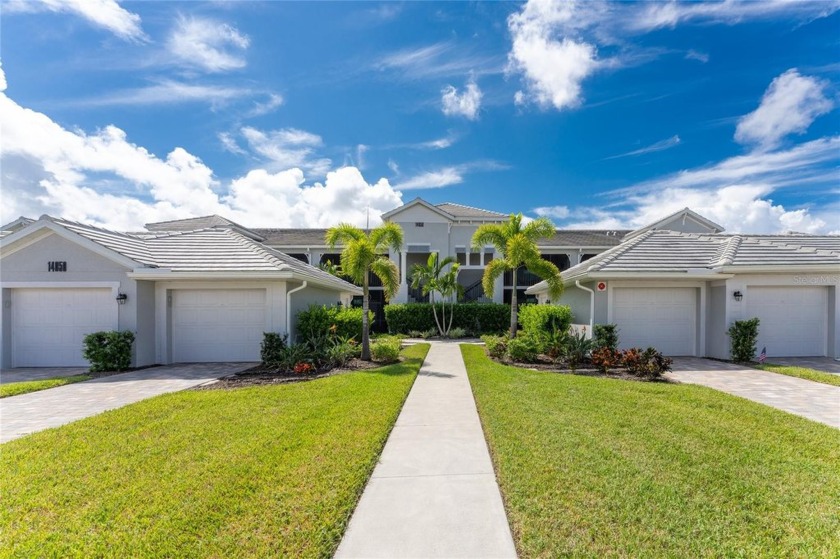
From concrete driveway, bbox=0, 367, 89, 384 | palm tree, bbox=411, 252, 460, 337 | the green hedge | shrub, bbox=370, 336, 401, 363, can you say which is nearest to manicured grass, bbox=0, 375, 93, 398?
concrete driveway, bbox=0, 367, 89, 384

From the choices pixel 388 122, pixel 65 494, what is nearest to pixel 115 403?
pixel 65 494

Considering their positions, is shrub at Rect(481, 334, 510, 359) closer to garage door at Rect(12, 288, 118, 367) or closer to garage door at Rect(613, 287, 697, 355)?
garage door at Rect(613, 287, 697, 355)

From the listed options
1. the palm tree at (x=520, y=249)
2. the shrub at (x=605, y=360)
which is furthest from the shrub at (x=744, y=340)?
the palm tree at (x=520, y=249)

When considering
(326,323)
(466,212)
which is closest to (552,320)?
(326,323)

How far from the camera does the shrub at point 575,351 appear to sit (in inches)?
403

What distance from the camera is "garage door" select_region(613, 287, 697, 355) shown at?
12352mm

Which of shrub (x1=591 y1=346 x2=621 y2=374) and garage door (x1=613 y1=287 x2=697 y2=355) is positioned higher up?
garage door (x1=613 y1=287 x2=697 y2=355)

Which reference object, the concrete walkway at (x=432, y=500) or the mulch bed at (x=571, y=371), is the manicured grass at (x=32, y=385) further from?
the mulch bed at (x=571, y=371)

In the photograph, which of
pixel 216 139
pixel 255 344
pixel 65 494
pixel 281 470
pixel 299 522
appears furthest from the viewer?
pixel 216 139

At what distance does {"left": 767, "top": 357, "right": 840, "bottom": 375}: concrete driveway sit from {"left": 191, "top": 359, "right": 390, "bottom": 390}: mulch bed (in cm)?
1242

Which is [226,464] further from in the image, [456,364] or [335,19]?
[335,19]

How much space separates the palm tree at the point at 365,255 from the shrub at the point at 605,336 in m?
6.63

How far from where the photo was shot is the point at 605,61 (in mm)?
11797

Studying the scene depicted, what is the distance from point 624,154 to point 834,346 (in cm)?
1006
